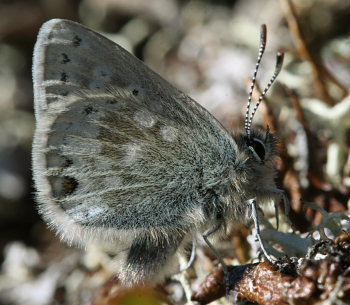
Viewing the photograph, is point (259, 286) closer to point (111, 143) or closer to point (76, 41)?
point (111, 143)

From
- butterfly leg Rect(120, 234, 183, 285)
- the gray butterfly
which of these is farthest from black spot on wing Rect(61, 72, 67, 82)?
butterfly leg Rect(120, 234, 183, 285)

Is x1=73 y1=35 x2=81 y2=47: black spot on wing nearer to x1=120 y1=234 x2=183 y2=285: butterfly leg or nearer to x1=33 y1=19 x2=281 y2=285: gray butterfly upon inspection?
x1=33 y1=19 x2=281 y2=285: gray butterfly

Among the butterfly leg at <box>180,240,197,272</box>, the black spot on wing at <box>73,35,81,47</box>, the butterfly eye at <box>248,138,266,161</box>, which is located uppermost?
the black spot on wing at <box>73,35,81,47</box>

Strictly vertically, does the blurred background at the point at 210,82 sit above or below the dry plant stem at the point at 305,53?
below

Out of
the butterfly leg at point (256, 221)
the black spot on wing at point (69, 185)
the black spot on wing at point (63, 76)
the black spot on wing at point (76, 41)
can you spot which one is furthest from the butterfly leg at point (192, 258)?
the black spot on wing at point (76, 41)

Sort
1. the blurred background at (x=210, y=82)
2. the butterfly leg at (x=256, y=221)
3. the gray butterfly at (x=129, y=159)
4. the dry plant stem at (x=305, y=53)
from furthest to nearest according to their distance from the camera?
the dry plant stem at (x=305, y=53)
the blurred background at (x=210, y=82)
the gray butterfly at (x=129, y=159)
the butterfly leg at (x=256, y=221)

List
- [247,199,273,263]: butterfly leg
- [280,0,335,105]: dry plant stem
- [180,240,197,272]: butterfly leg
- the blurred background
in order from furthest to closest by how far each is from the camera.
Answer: [280,0,335,105]: dry plant stem → the blurred background → [180,240,197,272]: butterfly leg → [247,199,273,263]: butterfly leg

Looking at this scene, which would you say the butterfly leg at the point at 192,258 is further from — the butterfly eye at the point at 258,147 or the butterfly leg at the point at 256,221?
the butterfly eye at the point at 258,147

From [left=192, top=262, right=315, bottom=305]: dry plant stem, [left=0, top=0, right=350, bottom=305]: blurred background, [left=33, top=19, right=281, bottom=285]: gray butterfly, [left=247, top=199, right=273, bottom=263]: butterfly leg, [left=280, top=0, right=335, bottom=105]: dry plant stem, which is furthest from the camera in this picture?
[left=280, top=0, right=335, bottom=105]: dry plant stem
